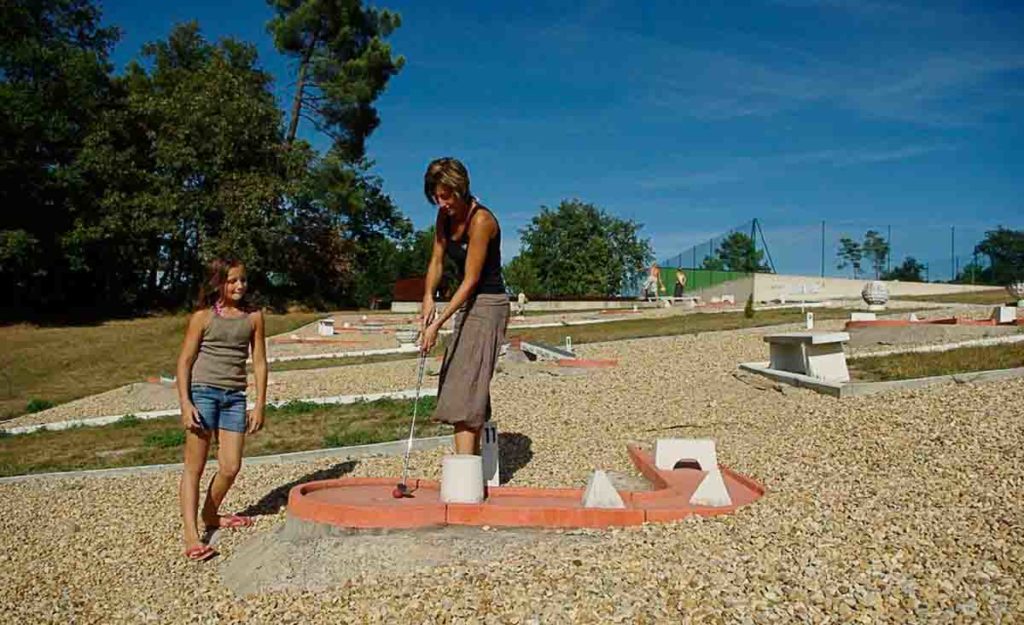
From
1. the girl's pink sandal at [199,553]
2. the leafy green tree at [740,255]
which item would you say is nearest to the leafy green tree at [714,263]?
the leafy green tree at [740,255]

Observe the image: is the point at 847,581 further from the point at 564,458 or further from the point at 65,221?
the point at 65,221

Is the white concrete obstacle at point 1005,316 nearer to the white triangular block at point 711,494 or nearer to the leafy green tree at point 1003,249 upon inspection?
the white triangular block at point 711,494

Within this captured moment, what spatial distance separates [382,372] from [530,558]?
11002 mm

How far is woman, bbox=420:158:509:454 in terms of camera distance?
5.12 m

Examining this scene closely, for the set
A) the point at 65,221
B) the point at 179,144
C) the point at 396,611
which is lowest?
the point at 396,611

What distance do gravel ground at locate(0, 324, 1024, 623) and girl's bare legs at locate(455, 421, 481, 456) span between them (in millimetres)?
1047

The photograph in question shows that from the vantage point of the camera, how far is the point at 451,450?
7.80m

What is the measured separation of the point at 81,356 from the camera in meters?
23.1

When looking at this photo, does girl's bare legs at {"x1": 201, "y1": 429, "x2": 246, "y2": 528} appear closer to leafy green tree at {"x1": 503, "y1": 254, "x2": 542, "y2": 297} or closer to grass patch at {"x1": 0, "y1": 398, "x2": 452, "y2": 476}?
grass patch at {"x1": 0, "y1": 398, "x2": 452, "y2": 476}

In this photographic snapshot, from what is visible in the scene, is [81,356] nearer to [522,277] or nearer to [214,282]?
[214,282]

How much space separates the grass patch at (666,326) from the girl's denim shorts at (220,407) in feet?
44.7

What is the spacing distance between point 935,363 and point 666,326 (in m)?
11.2

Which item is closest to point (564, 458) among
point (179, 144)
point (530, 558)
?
point (530, 558)

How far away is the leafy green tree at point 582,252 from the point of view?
211 feet
